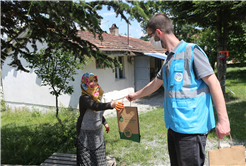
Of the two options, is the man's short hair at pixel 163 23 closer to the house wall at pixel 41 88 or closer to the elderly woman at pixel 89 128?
the elderly woman at pixel 89 128

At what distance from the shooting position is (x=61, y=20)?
276 centimetres

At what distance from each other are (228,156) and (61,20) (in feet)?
8.88

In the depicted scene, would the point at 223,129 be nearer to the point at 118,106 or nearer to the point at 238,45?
the point at 118,106

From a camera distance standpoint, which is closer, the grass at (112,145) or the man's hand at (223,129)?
the man's hand at (223,129)

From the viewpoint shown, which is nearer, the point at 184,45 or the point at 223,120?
the point at 223,120

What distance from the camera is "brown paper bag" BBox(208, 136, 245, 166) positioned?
1.53 m

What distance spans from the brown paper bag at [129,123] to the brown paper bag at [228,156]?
3.55 ft

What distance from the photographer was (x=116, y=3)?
3018 mm

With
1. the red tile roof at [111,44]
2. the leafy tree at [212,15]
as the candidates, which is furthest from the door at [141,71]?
the leafy tree at [212,15]

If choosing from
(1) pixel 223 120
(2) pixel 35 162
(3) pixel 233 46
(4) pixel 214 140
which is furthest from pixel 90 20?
(3) pixel 233 46

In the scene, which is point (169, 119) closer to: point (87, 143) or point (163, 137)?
point (87, 143)

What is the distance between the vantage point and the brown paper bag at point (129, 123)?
245cm

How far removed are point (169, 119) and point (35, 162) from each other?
363cm

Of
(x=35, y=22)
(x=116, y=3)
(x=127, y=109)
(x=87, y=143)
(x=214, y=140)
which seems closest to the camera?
(x=127, y=109)
